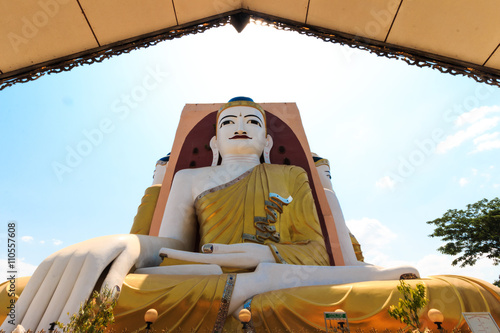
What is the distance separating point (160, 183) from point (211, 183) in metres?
1.69

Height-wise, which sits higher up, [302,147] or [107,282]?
[302,147]

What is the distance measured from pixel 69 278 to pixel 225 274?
1077mm

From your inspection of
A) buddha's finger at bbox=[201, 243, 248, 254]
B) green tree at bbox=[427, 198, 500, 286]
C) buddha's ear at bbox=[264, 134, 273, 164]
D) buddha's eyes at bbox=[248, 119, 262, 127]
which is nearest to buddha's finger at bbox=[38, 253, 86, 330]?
buddha's finger at bbox=[201, 243, 248, 254]

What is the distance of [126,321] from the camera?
2090mm

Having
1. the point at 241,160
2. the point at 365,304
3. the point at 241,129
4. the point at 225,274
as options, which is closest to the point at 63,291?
the point at 225,274

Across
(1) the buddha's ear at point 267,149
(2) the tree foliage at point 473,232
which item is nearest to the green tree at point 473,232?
(2) the tree foliage at point 473,232

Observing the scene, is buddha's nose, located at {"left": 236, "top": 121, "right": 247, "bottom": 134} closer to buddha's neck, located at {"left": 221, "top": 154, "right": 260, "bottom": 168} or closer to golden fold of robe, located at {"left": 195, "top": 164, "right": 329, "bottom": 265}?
buddha's neck, located at {"left": 221, "top": 154, "right": 260, "bottom": 168}

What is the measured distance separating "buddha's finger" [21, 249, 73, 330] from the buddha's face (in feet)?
8.70

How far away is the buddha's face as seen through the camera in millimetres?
4480

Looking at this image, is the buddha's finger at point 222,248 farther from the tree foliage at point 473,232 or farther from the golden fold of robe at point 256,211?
the tree foliage at point 473,232

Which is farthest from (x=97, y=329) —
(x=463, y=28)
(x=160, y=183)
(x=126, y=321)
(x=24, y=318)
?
(x=160, y=183)

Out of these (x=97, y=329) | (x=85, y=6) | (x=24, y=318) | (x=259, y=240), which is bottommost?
(x=97, y=329)

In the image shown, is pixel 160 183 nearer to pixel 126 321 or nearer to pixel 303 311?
pixel 126 321

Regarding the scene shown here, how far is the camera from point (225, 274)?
2.34 metres
